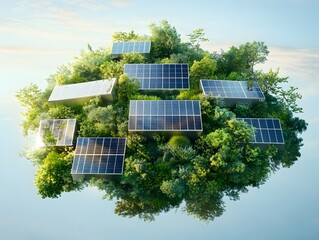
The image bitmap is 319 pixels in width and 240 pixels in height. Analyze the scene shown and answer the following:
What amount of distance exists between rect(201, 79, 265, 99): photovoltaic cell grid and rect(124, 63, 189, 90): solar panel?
2725 mm

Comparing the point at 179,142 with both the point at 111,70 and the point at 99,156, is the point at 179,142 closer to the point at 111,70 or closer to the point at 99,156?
the point at 99,156

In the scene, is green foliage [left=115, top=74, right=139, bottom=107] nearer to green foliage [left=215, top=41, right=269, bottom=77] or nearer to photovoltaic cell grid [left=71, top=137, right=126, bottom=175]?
photovoltaic cell grid [left=71, top=137, right=126, bottom=175]

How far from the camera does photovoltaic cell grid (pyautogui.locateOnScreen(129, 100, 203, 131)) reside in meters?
35.6

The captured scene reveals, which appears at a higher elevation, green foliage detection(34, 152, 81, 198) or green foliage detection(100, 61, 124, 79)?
green foliage detection(100, 61, 124, 79)

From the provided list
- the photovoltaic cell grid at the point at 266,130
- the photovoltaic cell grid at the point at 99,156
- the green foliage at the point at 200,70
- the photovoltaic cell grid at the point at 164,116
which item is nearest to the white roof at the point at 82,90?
the photovoltaic cell grid at the point at 164,116

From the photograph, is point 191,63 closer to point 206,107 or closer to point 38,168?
point 206,107

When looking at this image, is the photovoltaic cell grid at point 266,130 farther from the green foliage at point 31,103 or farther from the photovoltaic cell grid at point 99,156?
the green foliage at point 31,103

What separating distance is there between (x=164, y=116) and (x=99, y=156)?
25.8 ft

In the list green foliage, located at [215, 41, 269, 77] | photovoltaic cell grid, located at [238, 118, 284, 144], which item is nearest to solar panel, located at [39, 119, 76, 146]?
photovoltaic cell grid, located at [238, 118, 284, 144]

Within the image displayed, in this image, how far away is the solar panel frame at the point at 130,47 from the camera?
1981 inches

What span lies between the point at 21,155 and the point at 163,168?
1499 cm

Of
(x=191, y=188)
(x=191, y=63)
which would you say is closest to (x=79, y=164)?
(x=191, y=188)

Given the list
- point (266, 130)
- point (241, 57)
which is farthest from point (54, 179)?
point (241, 57)

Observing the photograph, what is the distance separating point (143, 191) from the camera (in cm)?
3241
